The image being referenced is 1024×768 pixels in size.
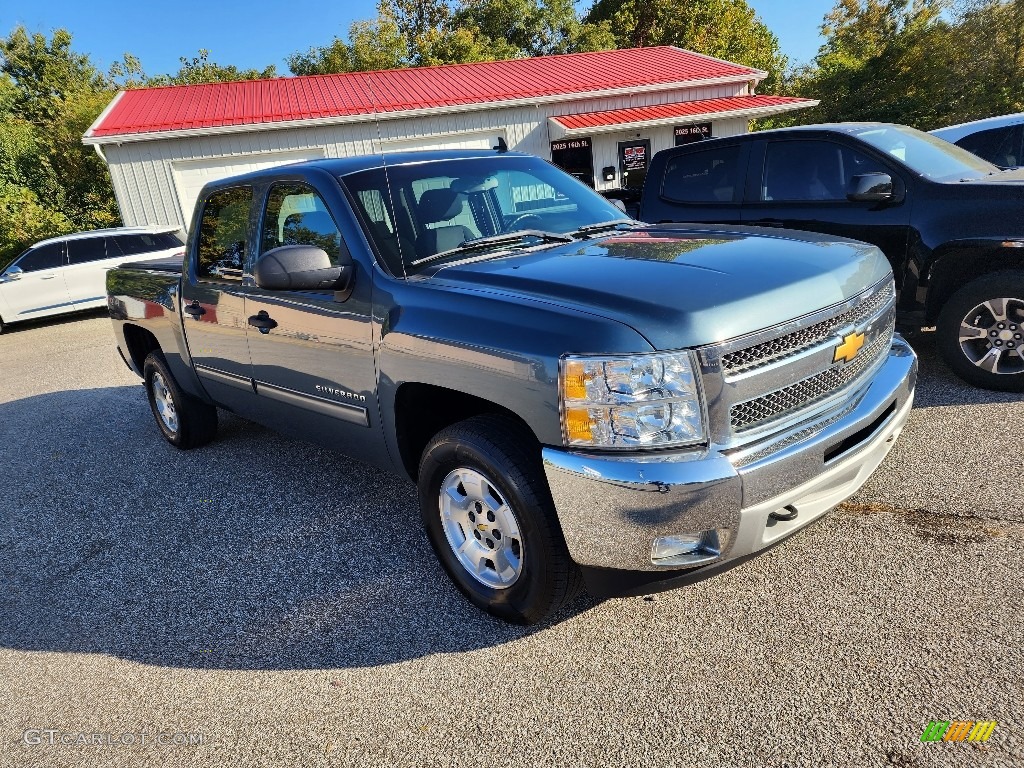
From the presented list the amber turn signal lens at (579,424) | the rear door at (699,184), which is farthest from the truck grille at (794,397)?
the rear door at (699,184)

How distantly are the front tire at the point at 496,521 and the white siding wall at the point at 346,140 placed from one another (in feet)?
44.9

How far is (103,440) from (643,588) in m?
5.27

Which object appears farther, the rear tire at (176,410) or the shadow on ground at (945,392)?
the rear tire at (176,410)

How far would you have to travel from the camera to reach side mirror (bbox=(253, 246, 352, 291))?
318 cm

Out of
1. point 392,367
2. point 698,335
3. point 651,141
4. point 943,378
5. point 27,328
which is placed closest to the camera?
point 698,335

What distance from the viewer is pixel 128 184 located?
53.6 feet

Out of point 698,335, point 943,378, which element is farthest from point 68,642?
point 943,378

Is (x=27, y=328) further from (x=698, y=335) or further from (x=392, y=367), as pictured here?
(x=698, y=335)

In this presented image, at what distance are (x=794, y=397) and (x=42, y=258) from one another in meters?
14.3

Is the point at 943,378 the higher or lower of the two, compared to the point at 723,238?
lower

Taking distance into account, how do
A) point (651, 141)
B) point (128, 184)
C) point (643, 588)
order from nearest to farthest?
point (643, 588), point (128, 184), point (651, 141)

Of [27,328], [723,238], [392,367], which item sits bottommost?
[27,328]

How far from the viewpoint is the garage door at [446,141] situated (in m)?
17.5

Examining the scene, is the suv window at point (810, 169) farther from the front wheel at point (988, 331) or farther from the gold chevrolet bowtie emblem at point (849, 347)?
the gold chevrolet bowtie emblem at point (849, 347)
